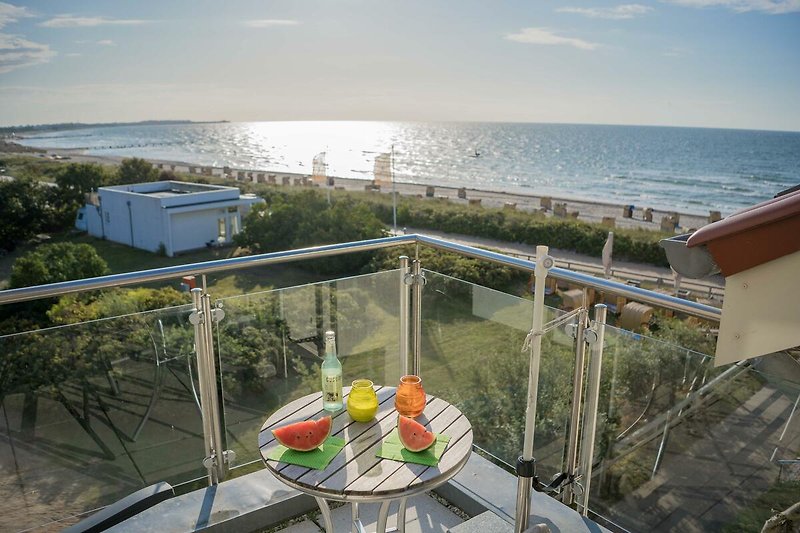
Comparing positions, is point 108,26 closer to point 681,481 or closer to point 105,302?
point 105,302

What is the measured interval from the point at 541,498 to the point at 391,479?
1123mm

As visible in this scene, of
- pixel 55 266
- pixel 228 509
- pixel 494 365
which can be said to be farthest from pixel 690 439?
pixel 55 266

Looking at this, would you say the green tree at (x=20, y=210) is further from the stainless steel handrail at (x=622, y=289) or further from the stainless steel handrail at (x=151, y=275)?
the stainless steel handrail at (x=622, y=289)

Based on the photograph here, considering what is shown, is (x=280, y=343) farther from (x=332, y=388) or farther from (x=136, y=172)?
(x=136, y=172)

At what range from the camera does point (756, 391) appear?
189 centimetres

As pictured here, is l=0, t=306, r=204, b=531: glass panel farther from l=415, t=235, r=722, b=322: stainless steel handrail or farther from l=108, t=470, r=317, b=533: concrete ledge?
l=415, t=235, r=722, b=322: stainless steel handrail

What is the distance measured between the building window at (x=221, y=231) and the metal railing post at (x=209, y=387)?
26.8 m

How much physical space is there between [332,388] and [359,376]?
3.65ft

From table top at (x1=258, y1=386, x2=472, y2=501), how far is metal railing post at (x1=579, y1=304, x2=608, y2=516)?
25.9 inches

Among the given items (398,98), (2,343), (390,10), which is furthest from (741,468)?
(398,98)

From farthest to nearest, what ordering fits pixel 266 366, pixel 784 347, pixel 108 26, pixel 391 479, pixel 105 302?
pixel 108 26 → pixel 105 302 → pixel 266 366 → pixel 391 479 → pixel 784 347

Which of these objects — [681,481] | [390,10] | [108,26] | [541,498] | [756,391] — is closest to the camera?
[756,391]

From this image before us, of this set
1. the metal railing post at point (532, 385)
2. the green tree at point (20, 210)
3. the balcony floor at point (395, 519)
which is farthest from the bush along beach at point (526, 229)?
the metal railing post at point (532, 385)

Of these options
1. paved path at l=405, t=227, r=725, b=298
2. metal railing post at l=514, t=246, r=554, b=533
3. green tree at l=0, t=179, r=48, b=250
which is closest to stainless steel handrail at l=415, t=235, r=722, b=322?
metal railing post at l=514, t=246, r=554, b=533
